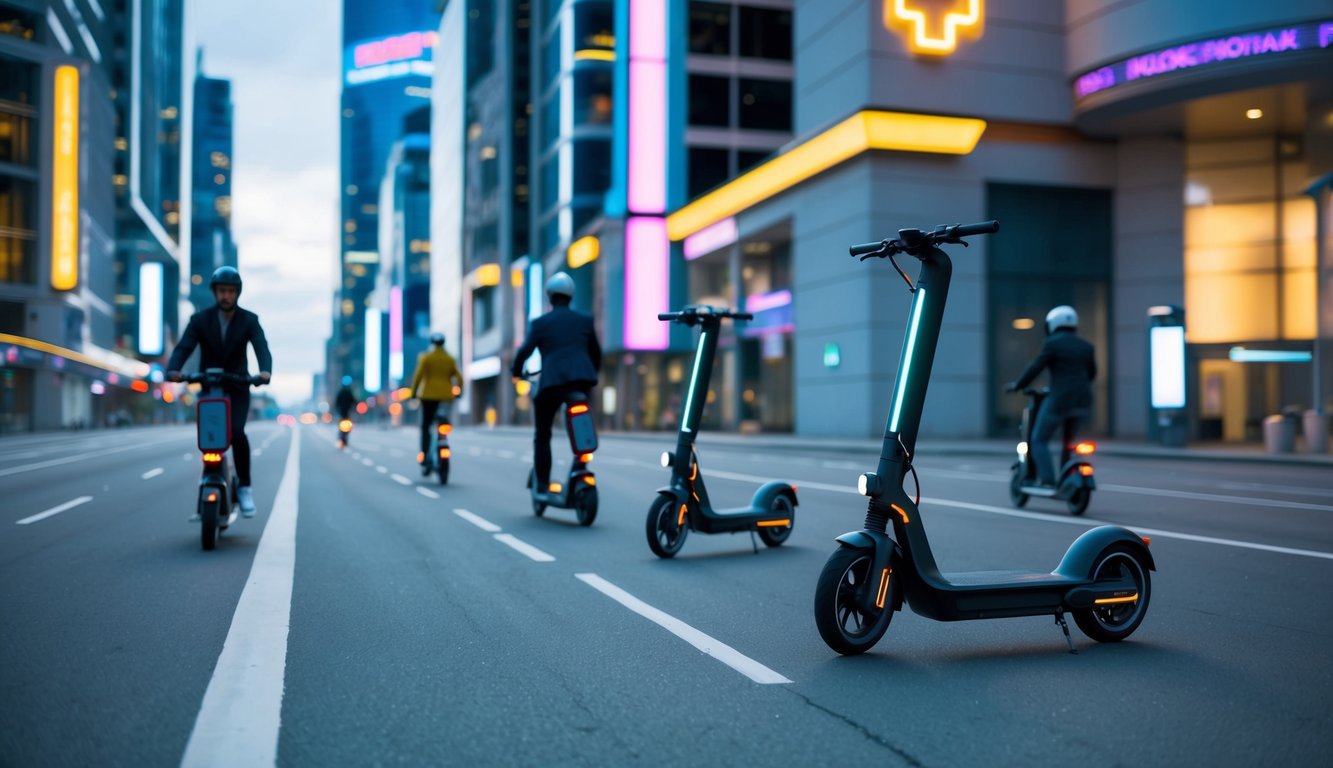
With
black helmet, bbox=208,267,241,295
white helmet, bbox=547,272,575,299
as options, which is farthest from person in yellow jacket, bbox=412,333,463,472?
black helmet, bbox=208,267,241,295

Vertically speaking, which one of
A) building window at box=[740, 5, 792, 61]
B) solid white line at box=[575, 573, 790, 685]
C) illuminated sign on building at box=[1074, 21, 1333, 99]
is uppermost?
building window at box=[740, 5, 792, 61]

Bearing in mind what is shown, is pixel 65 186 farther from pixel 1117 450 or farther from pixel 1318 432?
pixel 1318 432

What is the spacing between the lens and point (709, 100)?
169ft

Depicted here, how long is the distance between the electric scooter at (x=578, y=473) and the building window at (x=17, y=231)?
66696 millimetres

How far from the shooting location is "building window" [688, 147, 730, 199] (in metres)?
51.5

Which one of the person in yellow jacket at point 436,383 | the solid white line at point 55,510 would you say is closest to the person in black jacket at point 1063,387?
the person in yellow jacket at point 436,383

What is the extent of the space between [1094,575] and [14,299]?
72.1 meters

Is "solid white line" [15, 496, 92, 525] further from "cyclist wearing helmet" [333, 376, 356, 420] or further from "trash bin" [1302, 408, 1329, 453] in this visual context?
"trash bin" [1302, 408, 1329, 453]

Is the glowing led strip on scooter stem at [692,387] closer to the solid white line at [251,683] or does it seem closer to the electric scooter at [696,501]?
the electric scooter at [696,501]

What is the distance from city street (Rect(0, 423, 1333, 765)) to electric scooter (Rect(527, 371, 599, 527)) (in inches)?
11.1

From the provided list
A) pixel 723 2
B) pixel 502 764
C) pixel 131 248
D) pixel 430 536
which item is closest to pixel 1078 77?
pixel 723 2

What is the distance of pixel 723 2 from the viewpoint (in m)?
51.0

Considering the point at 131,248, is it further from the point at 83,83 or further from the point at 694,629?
the point at 694,629

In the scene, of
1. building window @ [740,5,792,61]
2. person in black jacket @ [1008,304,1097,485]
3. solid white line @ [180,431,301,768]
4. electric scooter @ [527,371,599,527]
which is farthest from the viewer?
building window @ [740,5,792,61]
